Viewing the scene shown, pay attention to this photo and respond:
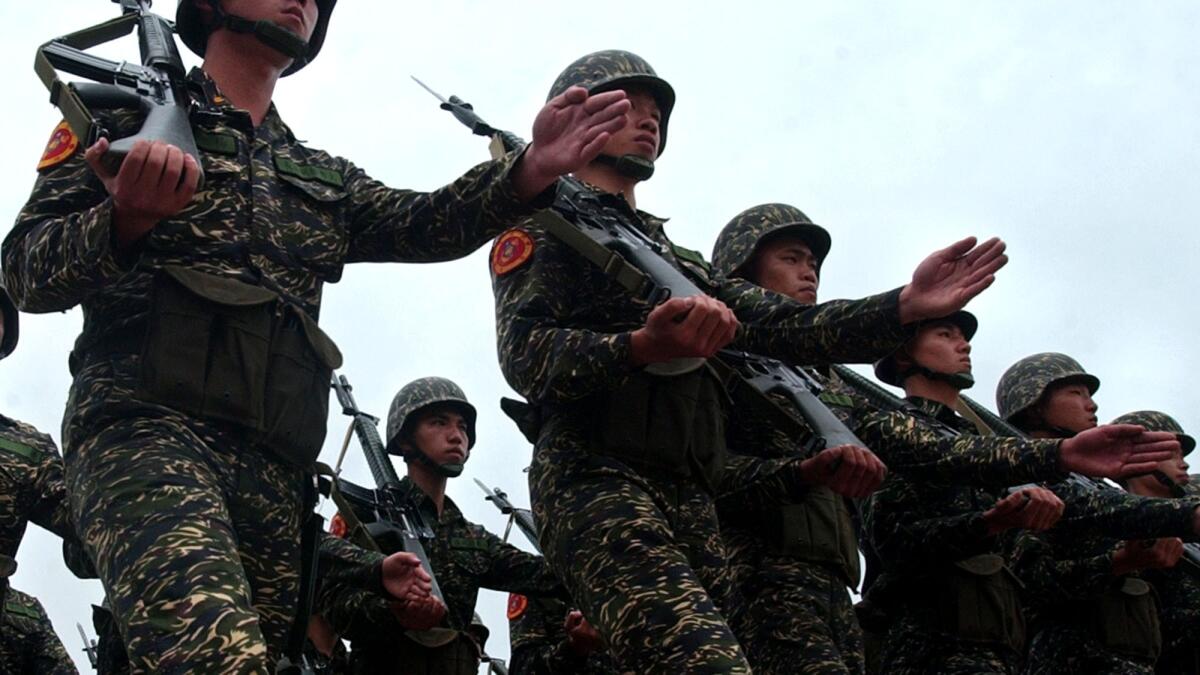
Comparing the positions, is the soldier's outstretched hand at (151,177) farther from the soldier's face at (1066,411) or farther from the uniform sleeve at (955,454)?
the soldier's face at (1066,411)

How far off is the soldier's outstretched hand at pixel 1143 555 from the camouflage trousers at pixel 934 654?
1170 millimetres

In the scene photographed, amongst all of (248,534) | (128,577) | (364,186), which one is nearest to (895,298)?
(364,186)

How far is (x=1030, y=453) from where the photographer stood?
254 inches

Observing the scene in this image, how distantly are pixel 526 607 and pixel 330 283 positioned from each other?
502 cm

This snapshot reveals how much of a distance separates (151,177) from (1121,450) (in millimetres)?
4399

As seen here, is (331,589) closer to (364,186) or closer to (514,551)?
(514,551)

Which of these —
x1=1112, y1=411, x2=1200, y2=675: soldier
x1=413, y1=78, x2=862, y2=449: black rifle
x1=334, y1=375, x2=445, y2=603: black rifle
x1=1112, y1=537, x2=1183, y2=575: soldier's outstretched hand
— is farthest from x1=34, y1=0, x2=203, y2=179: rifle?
x1=1112, y1=411, x2=1200, y2=675: soldier

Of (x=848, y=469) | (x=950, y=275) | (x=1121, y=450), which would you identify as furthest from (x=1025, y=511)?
(x=950, y=275)

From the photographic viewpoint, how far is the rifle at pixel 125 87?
3582mm

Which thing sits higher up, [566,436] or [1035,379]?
[1035,379]

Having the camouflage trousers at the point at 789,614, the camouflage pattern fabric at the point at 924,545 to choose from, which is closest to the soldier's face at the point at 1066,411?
the camouflage pattern fabric at the point at 924,545

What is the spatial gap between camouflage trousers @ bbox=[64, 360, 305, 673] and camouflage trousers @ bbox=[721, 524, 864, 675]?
246 cm

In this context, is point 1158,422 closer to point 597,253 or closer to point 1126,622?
point 1126,622

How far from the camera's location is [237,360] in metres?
3.70
